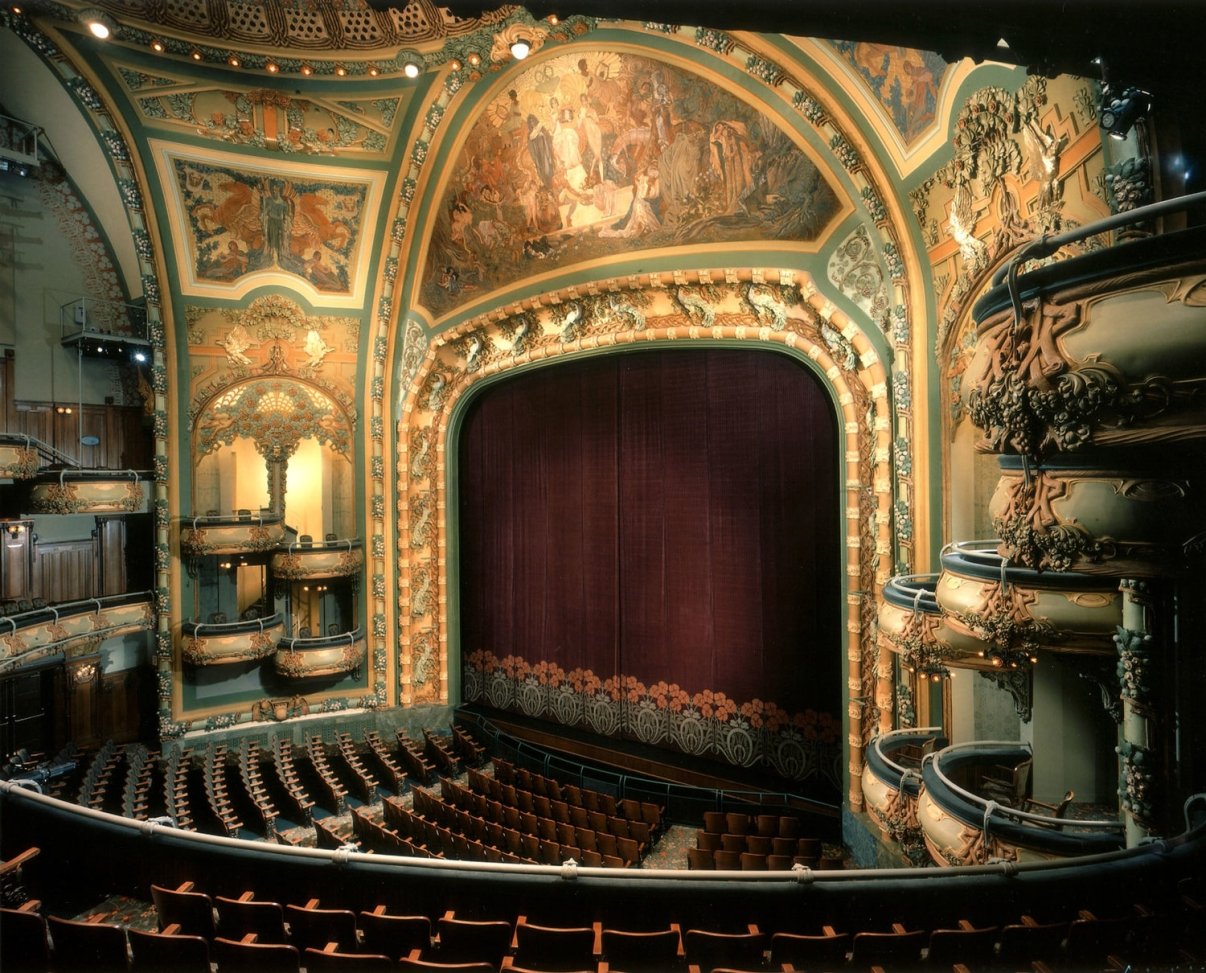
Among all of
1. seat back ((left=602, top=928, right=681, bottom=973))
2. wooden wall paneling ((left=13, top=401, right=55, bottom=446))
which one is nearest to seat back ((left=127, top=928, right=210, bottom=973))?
seat back ((left=602, top=928, right=681, bottom=973))

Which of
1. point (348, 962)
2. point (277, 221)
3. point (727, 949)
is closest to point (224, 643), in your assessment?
point (277, 221)

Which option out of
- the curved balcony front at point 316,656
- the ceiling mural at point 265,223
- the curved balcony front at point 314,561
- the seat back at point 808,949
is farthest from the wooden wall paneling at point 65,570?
the seat back at point 808,949

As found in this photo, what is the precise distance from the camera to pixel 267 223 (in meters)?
12.7

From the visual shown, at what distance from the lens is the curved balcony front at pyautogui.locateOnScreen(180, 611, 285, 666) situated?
41.4ft

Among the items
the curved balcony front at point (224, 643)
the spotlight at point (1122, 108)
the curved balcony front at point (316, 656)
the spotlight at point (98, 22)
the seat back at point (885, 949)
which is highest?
the spotlight at point (98, 22)

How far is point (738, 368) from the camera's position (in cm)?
1102

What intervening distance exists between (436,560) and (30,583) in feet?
23.7

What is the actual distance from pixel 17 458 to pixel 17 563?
2840mm

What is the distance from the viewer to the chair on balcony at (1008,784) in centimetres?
564

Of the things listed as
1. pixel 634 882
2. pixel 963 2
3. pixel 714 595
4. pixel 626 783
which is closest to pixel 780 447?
pixel 714 595

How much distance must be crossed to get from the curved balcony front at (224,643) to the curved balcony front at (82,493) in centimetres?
254

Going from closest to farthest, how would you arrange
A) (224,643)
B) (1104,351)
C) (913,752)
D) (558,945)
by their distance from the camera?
(1104,351) < (558,945) < (913,752) < (224,643)

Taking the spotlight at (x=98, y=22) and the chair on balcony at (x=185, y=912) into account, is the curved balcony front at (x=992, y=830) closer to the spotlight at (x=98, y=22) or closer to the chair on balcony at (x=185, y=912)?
the chair on balcony at (x=185, y=912)

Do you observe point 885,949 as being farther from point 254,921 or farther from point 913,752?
point 913,752
